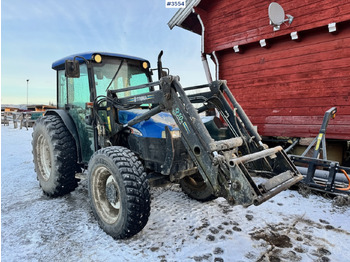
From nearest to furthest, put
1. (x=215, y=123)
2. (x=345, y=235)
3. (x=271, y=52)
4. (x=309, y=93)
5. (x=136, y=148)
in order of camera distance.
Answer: (x=345, y=235)
(x=136, y=148)
(x=215, y=123)
(x=309, y=93)
(x=271, y=52)

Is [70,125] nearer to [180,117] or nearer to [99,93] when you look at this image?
[99,93]

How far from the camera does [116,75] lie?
3846 millimetres

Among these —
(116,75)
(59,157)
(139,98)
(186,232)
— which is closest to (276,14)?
(116,75)

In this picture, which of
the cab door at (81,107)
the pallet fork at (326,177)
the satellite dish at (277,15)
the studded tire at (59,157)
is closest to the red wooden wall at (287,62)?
the satellite dish at (277,15)

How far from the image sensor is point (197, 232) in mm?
2859

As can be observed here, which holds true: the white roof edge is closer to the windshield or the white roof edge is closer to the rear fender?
the windshield

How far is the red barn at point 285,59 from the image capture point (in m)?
5.61

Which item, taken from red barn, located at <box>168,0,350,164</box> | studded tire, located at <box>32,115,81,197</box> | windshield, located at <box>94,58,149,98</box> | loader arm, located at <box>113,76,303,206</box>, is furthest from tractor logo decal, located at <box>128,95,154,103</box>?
red barn, located at <box>168,0,350,164</box>

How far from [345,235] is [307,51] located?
4.94 metres

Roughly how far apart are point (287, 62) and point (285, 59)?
4.4 inches

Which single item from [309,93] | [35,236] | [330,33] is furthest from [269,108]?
[35,236]

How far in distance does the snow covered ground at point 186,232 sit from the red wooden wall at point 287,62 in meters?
2.95

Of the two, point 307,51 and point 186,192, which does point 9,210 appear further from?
point 307,51

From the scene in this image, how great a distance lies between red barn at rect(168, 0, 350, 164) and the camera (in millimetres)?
5609
